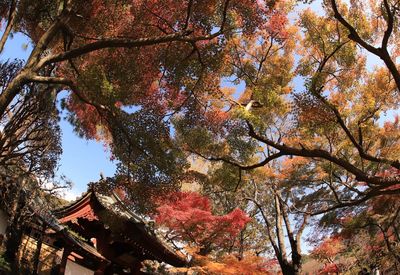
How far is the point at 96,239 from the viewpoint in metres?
10.4

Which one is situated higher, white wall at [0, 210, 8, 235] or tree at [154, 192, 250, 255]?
tree at [154, 192, 250, 255]

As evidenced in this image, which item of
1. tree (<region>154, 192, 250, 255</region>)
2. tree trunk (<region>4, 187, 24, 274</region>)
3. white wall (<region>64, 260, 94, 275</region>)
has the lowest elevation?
white wall (<region>64, 260, 94, 275</region>)

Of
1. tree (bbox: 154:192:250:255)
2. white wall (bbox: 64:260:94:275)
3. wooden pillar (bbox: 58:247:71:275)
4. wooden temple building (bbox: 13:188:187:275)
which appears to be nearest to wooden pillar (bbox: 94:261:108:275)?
wooden temple building (bbox: 13:188:187:275)

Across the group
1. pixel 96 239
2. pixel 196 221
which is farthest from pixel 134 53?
pixel 196 221

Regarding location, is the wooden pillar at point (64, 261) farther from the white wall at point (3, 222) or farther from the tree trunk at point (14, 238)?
the white wall at point (3, 222)

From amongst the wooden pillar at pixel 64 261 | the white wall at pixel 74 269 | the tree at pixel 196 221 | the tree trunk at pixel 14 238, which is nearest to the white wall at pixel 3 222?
the tree trunk at pixel 14 238

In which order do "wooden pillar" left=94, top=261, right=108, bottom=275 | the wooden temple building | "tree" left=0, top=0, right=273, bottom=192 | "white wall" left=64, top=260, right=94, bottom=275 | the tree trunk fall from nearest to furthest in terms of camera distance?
"tree" left=0, top=0, right=273, bottom=192, the tree trunk, the wooden temple building, "white wall" left=64, top=260, right=94, bottom=275, "wooden pillar" left=94, top=261, right=108, bottom=275

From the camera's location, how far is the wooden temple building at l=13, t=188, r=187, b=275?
9.48 meters

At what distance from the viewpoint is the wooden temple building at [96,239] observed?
9.48 meters

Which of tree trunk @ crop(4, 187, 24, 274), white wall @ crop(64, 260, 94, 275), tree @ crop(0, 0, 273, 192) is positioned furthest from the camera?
white wall @ crop(64, 260, 94, 275)

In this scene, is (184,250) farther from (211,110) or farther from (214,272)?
(211,110)

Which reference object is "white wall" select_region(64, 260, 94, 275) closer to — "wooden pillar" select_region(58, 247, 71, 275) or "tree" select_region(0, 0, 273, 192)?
"wooden pillar" select_region(58, 247, 71, 275)

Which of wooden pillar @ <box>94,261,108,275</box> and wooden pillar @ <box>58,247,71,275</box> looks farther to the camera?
wooden pillar @ <box>94,261,108,275</box>

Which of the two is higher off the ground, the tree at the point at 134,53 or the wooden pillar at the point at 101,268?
the tree at the point at 134,53
